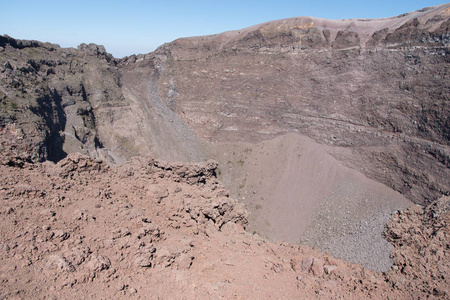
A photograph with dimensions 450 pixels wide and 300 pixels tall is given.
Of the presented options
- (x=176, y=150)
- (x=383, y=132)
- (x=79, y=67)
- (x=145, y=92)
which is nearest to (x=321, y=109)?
(x=383, y=132)

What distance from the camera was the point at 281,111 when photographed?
35250mm

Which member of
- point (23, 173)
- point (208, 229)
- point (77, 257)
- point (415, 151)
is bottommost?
point (415, 151)

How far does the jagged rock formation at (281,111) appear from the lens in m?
25.5

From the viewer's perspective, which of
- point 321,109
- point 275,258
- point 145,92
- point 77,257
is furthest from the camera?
point 145,92

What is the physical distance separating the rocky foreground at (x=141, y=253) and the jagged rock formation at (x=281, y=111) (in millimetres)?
12414

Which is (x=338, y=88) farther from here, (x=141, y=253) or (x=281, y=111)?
(x=141, y=253)

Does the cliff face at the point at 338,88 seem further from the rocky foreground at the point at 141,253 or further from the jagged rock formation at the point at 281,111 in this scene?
the rocky foreground at the point at 141,253

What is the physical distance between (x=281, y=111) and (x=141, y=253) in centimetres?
2899

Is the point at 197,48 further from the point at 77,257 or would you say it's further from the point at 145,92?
the point at 77,257

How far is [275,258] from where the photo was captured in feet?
39.7

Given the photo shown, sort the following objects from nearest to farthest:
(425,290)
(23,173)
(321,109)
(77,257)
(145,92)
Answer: (77,257) < (425,290) < (23,173) < (321,109) < (145,92)

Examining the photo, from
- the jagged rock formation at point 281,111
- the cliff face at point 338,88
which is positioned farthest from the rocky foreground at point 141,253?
the cliff face at point 338,88

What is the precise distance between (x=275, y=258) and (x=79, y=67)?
3378cm

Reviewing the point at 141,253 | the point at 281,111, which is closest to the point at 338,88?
the point at 281,111
